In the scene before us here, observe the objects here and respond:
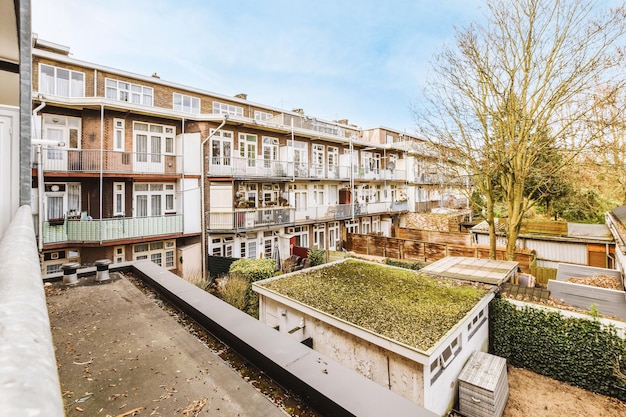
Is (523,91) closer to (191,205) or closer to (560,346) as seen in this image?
(560,346)

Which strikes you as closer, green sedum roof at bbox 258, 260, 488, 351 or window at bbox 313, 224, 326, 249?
green sedum roof at bbox 258, 260, 488, 351

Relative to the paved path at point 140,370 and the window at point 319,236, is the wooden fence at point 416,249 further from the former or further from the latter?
the paved path at point 140,370

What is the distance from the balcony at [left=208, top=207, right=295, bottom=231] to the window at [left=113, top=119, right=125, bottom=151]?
5416 mm

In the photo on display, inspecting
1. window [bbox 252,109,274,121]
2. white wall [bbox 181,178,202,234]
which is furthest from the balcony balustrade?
window [bbox 252,109,274,121]

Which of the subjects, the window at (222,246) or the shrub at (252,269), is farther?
the window at (222,246)

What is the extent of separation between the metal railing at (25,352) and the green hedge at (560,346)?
11.7m

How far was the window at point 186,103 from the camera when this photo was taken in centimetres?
1838

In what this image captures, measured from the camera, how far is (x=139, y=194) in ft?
49.4

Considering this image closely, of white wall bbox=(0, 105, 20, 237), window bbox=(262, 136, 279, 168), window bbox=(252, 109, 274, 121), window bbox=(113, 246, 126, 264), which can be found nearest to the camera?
white wall bbox=(0, 105, 20, 237)

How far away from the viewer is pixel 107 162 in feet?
44.4

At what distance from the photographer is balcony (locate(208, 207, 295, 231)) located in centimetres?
1694

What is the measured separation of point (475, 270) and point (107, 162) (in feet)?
52.2

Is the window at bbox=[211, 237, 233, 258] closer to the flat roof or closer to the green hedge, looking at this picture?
the flat roof

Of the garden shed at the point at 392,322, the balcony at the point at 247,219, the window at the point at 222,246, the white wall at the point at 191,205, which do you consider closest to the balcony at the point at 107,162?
the white wall at the point at 191,205
